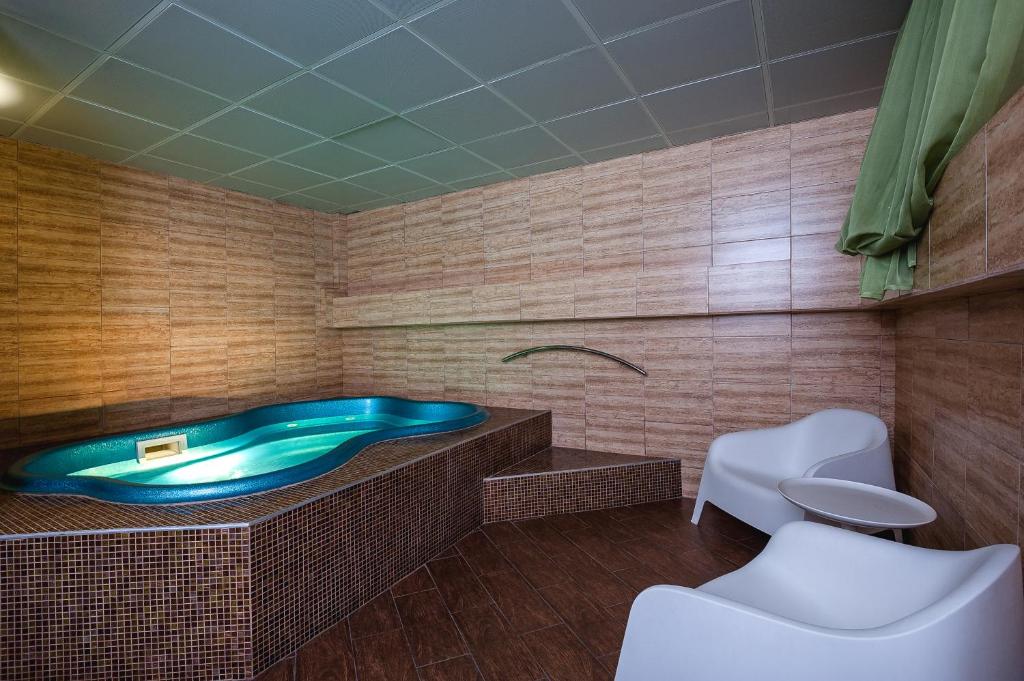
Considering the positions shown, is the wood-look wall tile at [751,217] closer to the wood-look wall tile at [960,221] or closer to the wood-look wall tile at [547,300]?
the wood-look wall tile at [547,300]

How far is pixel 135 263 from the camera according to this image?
369 centimetres

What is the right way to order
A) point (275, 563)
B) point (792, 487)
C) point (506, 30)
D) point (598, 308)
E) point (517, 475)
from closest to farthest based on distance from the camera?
point (275, 563), point (792, 487), point (506, 30), point (517, 475), point (598, 308)

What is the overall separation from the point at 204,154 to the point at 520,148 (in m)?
2.27

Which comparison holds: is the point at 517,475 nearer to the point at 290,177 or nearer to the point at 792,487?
the point at 792,487

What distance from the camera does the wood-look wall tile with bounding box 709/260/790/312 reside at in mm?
3057

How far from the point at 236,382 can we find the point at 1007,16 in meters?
4.92

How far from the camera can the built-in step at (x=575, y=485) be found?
308 centimetres

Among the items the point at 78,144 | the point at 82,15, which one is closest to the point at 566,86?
the point at 82,15

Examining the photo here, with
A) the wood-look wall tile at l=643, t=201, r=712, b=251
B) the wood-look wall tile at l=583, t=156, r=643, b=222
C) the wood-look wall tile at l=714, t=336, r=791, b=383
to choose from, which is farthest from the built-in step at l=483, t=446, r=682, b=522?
the wood-look wall tile at l=583, t=156, r=643, b=222

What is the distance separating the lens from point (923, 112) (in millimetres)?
1460

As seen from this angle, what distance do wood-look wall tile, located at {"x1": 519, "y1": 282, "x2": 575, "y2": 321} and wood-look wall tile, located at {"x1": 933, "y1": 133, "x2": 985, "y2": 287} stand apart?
243cm

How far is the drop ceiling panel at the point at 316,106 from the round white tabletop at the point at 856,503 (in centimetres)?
291

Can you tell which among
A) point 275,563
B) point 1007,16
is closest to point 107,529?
point 275,563

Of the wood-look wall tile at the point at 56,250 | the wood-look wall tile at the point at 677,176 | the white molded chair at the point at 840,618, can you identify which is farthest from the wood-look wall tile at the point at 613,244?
the wood-look wall tile at the point at 56,250
